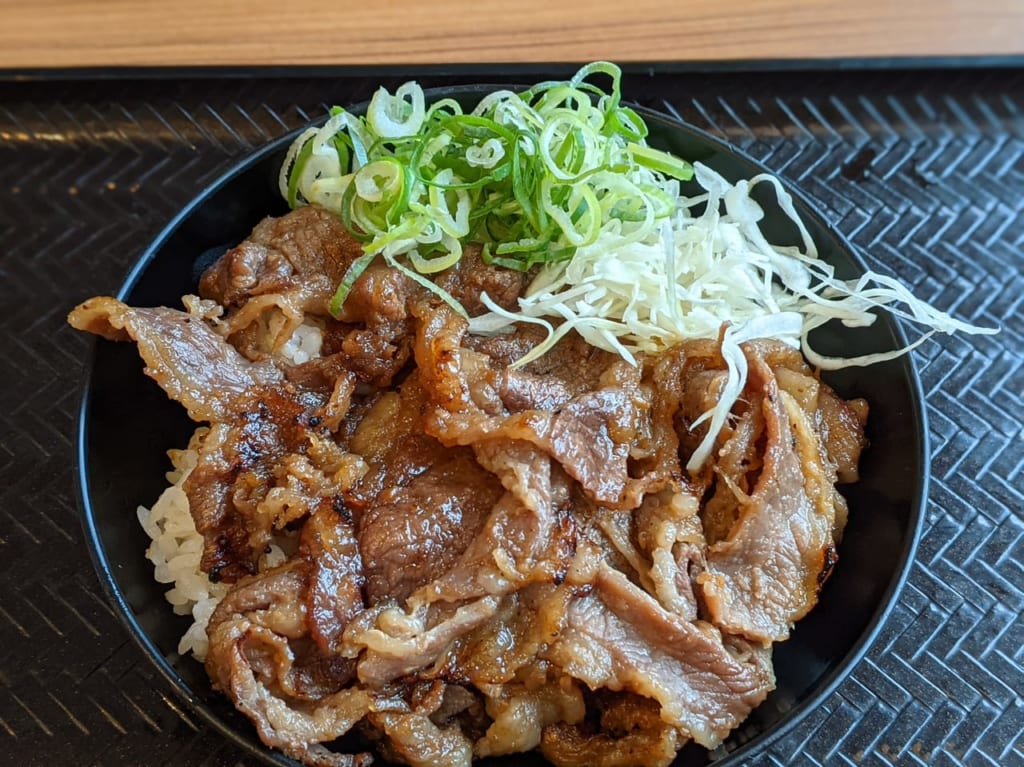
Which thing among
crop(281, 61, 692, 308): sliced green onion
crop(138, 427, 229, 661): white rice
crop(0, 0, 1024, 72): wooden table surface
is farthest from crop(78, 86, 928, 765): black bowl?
crop(0, 0, 1024, 72): wooden table surface

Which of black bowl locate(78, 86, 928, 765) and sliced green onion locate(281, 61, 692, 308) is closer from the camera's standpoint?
black bowl locate(78, 86, 928, 765)

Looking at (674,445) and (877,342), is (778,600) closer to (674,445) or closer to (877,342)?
(674,445)

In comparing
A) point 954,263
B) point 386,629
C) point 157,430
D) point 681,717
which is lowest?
point 157,430

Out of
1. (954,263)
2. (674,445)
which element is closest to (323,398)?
(674,445)

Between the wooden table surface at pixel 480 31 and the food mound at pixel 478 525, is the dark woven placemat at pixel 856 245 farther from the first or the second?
the food mound at pixel 478 525

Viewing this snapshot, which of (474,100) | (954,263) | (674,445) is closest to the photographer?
(674,445)

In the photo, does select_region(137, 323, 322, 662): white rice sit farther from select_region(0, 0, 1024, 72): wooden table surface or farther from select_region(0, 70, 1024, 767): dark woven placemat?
select_region(0, 0, 1024, 72): wooden table surface

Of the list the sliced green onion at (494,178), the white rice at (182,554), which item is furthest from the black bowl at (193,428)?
the sliced green onion at (494,178)
